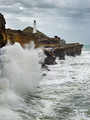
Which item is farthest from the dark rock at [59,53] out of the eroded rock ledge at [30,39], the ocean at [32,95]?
the ocean at [32,95]

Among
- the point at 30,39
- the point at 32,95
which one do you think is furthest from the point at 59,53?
the point at 32,95

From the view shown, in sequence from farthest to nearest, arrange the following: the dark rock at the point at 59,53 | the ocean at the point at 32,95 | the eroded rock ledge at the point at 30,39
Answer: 1. the dark rock at the point at 59,53
2. the eroded rock ledge at the point at 30,39
3. the ocean at the point at 32,95

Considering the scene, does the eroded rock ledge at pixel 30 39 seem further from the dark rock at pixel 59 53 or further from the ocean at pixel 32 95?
the ocean at pixel 32 95

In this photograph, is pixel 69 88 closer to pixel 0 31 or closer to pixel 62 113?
pixel 62 113

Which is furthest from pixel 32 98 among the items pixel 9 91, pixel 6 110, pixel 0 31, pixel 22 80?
pixel 0 31

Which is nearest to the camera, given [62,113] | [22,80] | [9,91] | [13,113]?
[13,113]

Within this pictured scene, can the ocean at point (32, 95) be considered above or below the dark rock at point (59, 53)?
below

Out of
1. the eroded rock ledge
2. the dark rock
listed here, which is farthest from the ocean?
the dark rock

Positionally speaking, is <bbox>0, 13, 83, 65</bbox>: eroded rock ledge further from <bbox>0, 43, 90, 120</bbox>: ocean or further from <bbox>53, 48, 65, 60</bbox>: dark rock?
<bbox>0, 43, 90, 120</bbox>: ocean

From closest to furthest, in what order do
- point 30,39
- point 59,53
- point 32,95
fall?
1. point 32,95
2. point 30,39
3. point 59,53

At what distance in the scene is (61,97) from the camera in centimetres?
1077

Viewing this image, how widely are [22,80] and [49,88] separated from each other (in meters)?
1.82

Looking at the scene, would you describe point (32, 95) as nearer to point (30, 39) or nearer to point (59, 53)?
point (30, 39)

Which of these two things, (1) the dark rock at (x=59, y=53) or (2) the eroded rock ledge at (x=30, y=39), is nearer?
(2) the eroded rock ledge at (x=30, y=39)
